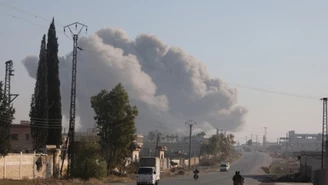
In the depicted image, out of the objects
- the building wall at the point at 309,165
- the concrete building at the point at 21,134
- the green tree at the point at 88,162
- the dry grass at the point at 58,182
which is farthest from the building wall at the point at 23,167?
the building wall at the point at 309,165

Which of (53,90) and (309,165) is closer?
(53,90)

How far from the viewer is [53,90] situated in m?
77.8

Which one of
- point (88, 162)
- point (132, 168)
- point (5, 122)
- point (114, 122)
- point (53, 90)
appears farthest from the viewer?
point (132, 168)

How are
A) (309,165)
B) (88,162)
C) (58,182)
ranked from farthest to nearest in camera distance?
(309,165) < (88,162) < (58,182)

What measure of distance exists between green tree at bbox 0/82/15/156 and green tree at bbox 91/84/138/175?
22.4 meters

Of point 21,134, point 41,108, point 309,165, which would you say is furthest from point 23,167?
point 309,165

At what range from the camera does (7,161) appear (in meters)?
57.2

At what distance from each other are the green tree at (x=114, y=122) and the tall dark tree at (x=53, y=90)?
27.8 feet

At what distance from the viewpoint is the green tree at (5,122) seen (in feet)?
186

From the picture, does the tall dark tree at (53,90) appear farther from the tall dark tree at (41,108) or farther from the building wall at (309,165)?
the building wall at (309,165)

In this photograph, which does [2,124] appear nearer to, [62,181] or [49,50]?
[62,181]

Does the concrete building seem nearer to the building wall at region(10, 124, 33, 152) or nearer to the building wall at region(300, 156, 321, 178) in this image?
the building wall at region(10, 124, 33, 152)

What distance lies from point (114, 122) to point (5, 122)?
26458mm

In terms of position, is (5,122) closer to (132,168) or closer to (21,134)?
(21,134)
